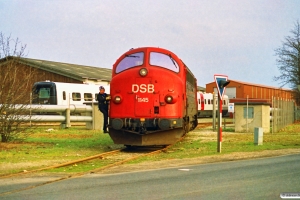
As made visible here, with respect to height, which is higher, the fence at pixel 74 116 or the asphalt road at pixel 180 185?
the fence at pixel 74 116

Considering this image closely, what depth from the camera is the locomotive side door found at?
1628 centimetres

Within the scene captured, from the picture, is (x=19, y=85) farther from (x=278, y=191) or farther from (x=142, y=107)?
(x=278, y=191)

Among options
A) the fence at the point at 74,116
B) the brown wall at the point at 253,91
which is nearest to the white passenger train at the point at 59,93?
the fence at the point at 74,116

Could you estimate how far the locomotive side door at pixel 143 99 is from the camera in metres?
16.3

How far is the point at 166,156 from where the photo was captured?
15.4 m

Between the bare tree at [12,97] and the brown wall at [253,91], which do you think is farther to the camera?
the brown wall at [253,91]

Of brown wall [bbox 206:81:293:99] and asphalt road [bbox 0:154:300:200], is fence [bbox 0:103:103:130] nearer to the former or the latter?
asphalt road [bbox 0:154:300:200]

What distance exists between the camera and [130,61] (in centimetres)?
1723

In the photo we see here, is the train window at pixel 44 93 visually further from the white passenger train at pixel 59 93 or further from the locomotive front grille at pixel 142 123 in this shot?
the locomotive front grille at pixel 142 123

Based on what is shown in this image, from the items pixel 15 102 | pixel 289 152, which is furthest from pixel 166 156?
pixel 15 102

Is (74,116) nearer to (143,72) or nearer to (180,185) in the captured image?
(143,72)

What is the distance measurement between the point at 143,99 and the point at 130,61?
168 centimetres

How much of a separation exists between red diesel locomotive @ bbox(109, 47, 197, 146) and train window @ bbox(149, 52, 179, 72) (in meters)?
0.05

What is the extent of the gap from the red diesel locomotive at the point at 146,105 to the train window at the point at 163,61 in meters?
0.05
